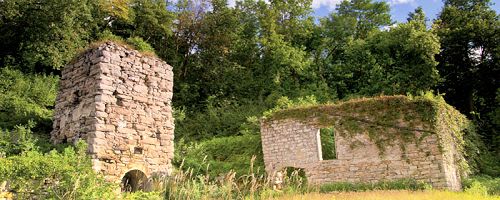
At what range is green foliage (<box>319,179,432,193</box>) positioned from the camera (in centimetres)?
1176

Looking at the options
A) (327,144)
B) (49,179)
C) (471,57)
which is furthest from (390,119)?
(471,57)

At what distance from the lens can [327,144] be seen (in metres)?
14.7

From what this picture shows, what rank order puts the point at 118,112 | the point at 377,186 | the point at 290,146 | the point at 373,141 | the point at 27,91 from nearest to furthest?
the point at 118,112 → the point at 377,186 → the point at 373,141 → the point at 290,146 → the point at 27,91

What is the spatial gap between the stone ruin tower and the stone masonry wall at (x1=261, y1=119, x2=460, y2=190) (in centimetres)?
419

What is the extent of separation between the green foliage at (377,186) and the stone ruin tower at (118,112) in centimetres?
490

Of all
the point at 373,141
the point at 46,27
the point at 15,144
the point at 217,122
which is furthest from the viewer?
the point at 217,122

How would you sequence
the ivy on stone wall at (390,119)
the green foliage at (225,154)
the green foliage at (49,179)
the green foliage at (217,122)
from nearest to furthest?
the green foliage at (49,179)
the ivy on stone wall at (390,119)
the green foliage at (225,154)
the green foliage at (217,122)

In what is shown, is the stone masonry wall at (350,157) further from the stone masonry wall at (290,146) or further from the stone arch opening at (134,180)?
the stone arch opening at (134,180)

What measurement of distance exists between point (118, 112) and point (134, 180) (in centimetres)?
172

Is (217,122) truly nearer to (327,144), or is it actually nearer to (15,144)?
(327,144)

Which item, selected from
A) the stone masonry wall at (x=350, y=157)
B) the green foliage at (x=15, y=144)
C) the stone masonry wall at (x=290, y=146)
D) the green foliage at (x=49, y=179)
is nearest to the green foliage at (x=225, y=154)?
the stone masonry wall at (x=290, y=146)

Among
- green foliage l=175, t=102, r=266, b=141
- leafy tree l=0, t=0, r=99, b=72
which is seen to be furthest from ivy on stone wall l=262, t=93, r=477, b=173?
leafy tree l=0, t=0, r=99, b=72

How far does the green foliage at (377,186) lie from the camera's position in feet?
38.6

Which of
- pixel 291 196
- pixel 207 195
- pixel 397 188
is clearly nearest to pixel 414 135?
pixel 397 188
